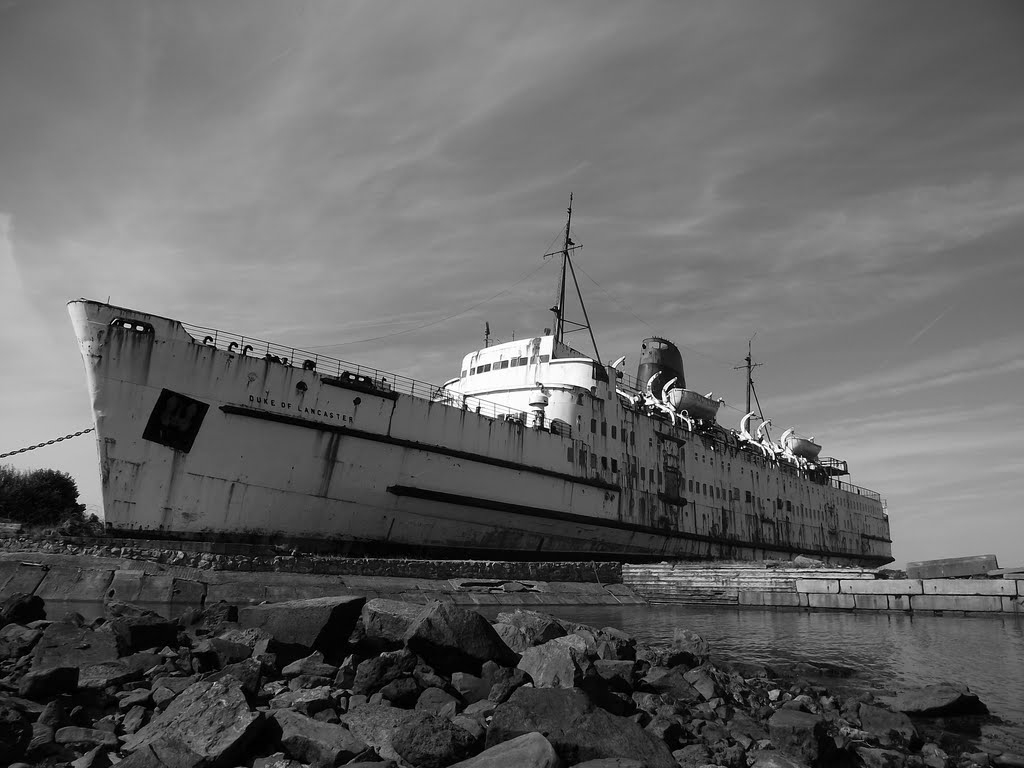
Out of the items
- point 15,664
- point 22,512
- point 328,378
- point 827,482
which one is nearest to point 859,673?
point 15,664

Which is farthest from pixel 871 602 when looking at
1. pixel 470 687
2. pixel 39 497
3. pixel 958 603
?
pixel 39 497

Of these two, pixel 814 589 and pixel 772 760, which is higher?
pixel 814 589

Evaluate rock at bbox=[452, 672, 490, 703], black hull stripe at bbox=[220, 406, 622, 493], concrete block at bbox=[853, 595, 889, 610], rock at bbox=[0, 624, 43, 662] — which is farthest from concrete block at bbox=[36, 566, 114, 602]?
concrete block at bbox=[853, 595, 889, 610]

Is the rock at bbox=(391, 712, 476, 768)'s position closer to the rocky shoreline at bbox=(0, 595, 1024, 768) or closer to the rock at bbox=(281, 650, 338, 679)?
the rocky shoreline at bbox=(0, 595, 1024, 768)

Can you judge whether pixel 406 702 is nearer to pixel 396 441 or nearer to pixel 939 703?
pixel 939 703

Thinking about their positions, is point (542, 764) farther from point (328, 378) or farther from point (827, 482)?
point (827, 482)

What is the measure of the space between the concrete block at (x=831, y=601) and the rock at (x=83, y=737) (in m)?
18.6

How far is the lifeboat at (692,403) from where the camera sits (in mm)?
32156

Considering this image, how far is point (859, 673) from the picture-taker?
371 inches

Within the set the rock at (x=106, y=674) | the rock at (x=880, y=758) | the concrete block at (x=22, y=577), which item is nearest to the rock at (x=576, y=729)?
the rock at (x=880, y=758)

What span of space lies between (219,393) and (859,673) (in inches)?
554

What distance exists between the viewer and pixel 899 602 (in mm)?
17922

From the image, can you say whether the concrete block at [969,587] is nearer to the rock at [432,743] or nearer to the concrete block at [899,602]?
the concrete block at [899,602]

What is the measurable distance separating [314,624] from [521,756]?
3474 mm
